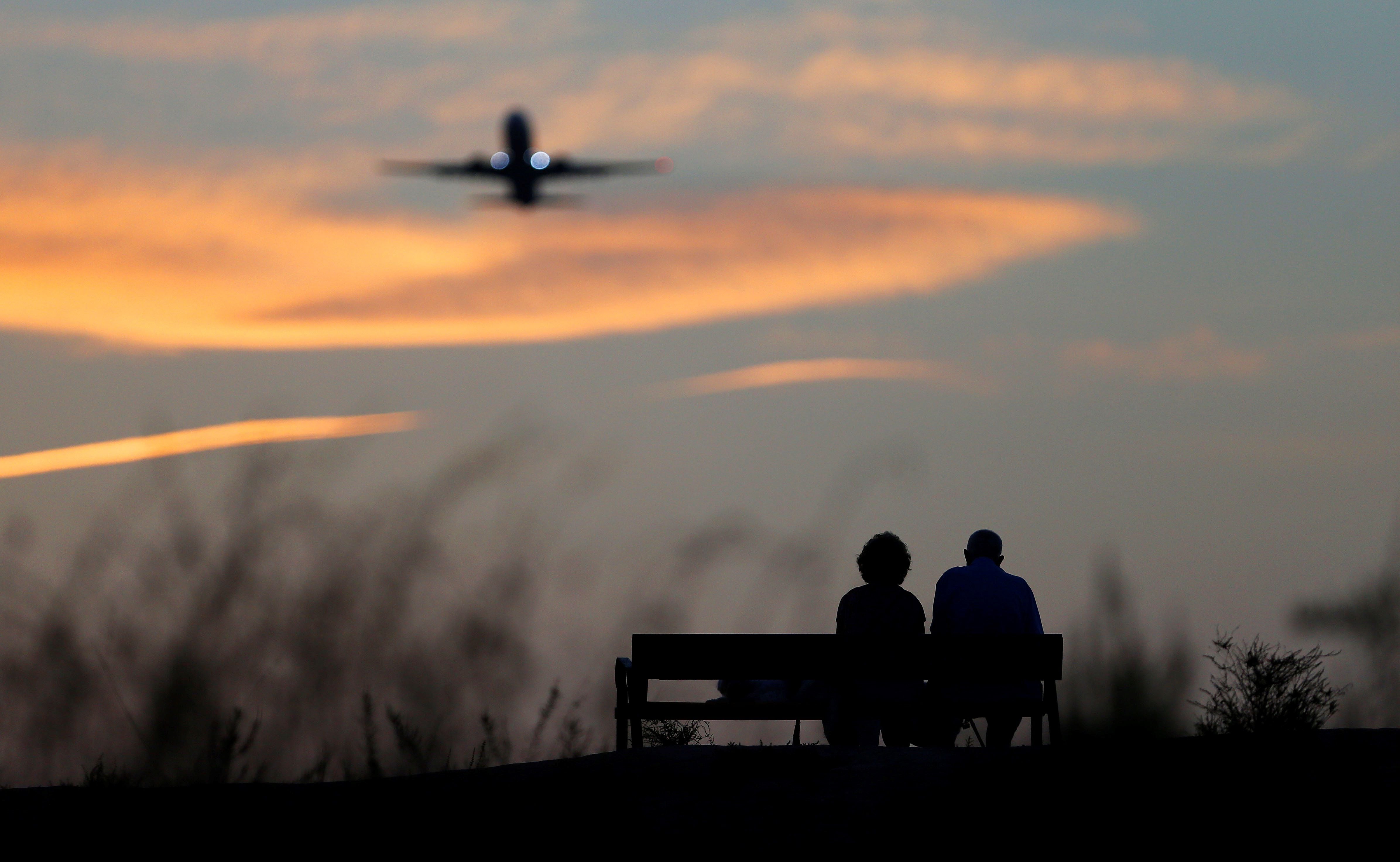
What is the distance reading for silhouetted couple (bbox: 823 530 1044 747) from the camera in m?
8.53

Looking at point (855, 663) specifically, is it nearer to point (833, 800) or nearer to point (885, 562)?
point (885, 562)

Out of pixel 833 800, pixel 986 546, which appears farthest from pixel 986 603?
pixel 833 800

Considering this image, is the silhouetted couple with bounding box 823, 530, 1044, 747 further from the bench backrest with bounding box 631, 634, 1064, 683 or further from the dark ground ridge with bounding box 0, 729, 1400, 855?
the dark ground ridge with bounding box 0, 729, 1400, 855

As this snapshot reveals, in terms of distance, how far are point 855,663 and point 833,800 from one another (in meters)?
1.79

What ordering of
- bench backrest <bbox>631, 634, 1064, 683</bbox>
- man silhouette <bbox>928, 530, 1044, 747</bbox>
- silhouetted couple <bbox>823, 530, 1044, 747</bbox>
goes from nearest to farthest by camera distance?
bench backrest <bbox>631, 634, 1064, 683</bbox>
silhouetted couple <bbox>823, 530, 1044, 747</bbox>
man silhouette <bbox>928, 530, 1044, 747</bbox>

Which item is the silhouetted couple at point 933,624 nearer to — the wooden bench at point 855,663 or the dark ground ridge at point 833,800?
the wooden bench at point 855,663

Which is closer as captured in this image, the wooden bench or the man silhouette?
the wooden bench

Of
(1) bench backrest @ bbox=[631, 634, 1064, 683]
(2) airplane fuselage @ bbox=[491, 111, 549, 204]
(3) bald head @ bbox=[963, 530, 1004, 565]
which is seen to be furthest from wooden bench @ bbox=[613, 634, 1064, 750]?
(2) airplane fuselage @ bbox=[491, 111, 549, 204]

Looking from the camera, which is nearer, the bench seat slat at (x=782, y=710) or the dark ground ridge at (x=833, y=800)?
the dark ground ridge at (x=833, y=800)

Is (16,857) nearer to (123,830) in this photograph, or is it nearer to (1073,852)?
(123,830)

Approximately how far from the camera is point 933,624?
9.48 m

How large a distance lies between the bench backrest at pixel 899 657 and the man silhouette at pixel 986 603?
0.45 m

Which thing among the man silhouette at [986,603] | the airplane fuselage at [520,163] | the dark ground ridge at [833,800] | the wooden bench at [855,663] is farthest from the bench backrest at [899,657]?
the airplane fuselage at [520,163]

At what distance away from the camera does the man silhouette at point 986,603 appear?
8875mm
